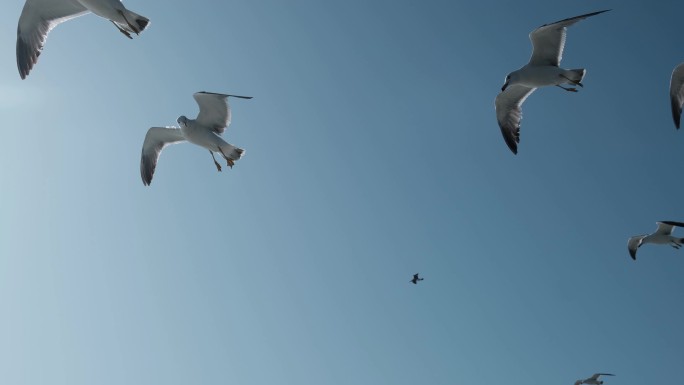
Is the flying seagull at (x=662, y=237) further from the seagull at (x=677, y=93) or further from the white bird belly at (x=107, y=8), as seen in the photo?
the white bird belly at (x=107, y=8)

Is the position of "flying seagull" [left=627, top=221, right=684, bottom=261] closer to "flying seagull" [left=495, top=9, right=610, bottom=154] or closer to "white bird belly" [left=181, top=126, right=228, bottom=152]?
"flying seagull" [left=495, top=9, right=610, bottom=154]

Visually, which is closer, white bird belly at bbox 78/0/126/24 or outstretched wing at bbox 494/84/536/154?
white bird belly at bbox 78/0/126/24

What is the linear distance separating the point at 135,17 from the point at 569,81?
36.1ft

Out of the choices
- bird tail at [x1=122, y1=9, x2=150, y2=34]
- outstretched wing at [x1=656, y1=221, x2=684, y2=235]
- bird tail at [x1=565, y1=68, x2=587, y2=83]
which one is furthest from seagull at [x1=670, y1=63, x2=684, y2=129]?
bird tail at [x1=122, y1=9, x2=150, y2=34]

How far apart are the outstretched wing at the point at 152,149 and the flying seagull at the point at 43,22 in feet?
15.1

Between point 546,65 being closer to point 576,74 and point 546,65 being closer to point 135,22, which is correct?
point 576,74

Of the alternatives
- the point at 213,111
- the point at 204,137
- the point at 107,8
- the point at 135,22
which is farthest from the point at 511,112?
the point at 107,8

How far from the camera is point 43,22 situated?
1978 centimetres

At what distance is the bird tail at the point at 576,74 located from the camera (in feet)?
67.4

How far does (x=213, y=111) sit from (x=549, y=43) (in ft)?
29.5

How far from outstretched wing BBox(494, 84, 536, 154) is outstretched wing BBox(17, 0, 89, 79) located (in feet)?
38.5

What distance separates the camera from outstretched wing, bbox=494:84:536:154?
23.1m

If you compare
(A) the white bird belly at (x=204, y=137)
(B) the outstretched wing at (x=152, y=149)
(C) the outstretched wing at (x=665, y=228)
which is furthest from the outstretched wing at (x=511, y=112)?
(B) the outstretched wing at (x=152, y=149)

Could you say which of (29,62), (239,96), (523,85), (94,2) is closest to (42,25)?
(29,62)
